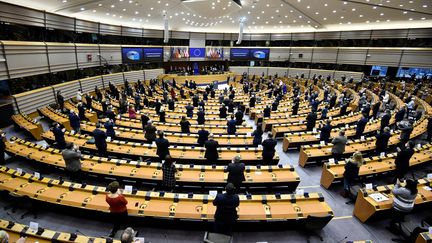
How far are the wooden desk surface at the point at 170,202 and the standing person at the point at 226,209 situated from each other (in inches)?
17.3

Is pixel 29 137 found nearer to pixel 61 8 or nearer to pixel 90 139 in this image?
pixel 90 139

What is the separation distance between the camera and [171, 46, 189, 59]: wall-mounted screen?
110ft

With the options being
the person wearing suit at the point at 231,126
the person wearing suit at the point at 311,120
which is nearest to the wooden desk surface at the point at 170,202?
the person wearing suit at the point at 231,126

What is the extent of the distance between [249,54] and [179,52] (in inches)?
468

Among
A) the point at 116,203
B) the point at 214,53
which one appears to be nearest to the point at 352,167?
the point at 116,203

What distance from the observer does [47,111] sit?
15320 mm

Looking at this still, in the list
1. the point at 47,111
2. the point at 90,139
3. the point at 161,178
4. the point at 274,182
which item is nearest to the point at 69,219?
the point at 161,178

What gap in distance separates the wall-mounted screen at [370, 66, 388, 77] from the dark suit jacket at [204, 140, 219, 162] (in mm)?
29902

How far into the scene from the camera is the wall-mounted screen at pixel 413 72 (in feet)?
81.1

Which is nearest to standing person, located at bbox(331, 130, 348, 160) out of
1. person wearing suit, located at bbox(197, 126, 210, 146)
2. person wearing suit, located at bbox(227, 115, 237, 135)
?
person wearing suit, located at bbox(227, 115, 237, 135)

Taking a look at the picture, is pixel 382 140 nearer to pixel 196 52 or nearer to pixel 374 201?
pixel 374 201

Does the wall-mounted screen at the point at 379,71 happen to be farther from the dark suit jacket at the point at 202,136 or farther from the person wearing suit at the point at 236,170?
the person wearing suit at the point at 236,170

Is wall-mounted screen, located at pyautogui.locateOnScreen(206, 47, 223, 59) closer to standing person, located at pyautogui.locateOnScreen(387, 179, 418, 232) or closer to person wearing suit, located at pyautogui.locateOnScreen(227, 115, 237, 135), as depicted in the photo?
person wearing suit, located at pyautogui.locateOnScreen(227, 115, 237, 135)

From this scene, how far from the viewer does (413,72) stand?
2584 cm
